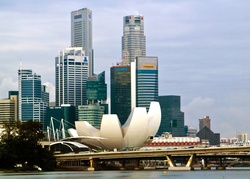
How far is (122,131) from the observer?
169250mm

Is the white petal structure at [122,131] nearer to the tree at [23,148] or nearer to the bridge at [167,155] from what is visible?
the bridge at [167,155]

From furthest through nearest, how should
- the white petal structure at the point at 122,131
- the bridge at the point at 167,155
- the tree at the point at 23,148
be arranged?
the white petal structure at the point at 122,131
the bridge at the point at 167,155
the tree at the point at 23,148

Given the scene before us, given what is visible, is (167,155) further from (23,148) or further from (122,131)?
(122,131)

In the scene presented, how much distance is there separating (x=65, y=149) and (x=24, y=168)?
2074 inches

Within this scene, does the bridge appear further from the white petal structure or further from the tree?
the white petal structure

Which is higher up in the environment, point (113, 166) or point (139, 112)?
point (139, 112)

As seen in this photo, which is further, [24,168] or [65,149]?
[65,149]

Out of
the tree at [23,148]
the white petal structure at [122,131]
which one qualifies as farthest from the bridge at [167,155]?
the white petal structure at [122,131]

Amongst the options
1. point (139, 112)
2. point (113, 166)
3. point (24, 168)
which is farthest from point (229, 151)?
point (139, 112)

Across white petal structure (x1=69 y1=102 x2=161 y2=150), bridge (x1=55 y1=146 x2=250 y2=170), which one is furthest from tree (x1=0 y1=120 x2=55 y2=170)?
white petal structure (x1=69 y1=102 x2=161 y2=150)

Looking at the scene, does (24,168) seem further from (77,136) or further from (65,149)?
(77,136)

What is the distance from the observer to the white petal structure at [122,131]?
547 ft

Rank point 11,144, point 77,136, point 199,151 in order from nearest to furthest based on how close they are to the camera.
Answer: point 11,144
point 199,151
point 77,136

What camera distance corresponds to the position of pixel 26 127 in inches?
4518
